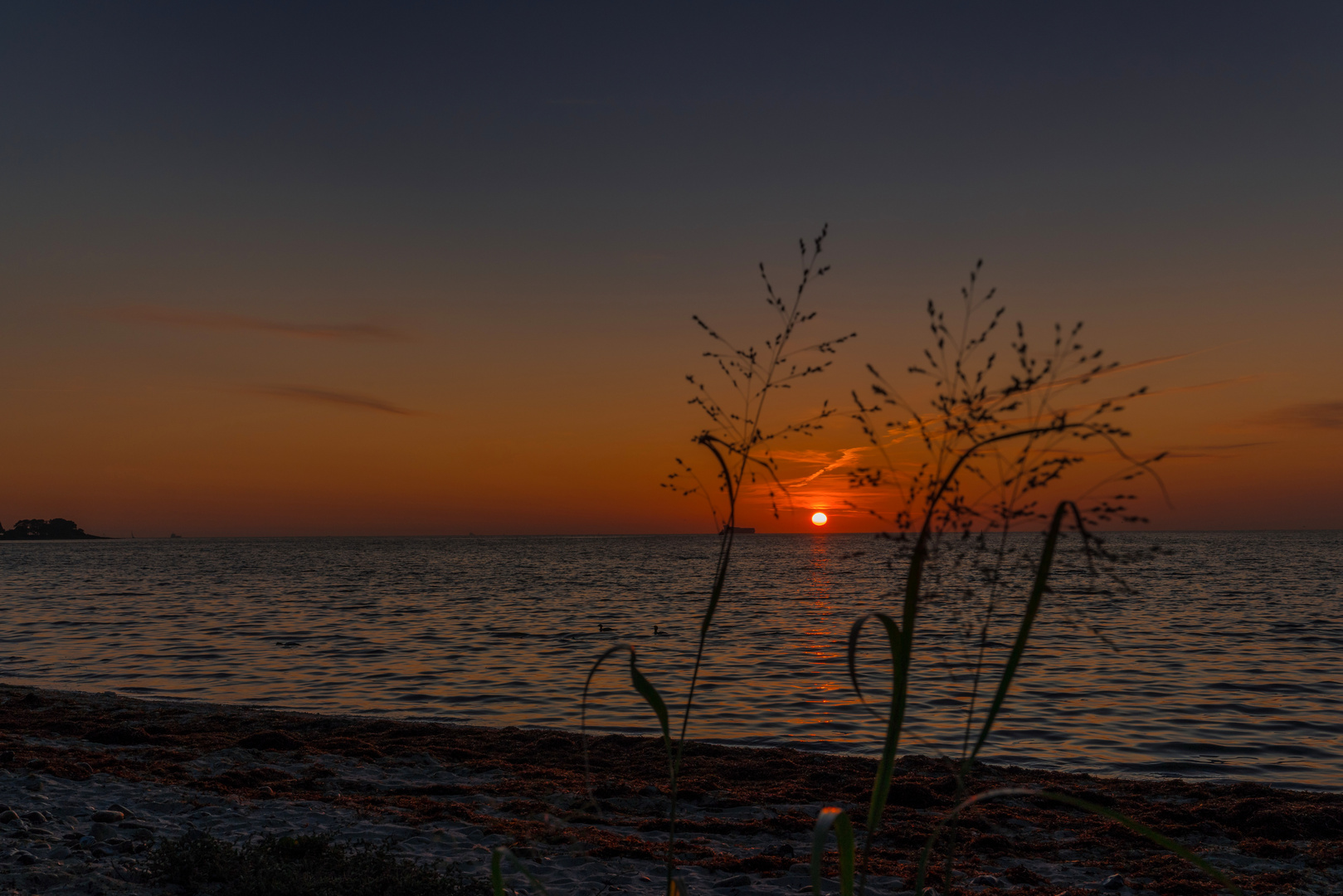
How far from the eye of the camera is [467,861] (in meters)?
6.41

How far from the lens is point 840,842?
6.59 ft

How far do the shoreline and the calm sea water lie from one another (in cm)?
165

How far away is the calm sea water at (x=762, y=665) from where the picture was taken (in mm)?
12766

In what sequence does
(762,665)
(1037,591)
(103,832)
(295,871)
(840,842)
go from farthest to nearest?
1. (762,665)
2. (103,832)
3. (295,871)
4. (840,842)
5. (1037,591)

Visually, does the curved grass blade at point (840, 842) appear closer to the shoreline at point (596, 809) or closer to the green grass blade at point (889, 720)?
the green grass blade at point (889, 720)

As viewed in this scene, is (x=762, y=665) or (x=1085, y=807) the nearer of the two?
(x=1085, y=807)

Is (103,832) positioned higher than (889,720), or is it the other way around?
(889,720)

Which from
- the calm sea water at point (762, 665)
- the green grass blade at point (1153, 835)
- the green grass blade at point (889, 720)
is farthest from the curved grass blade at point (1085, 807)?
the calm sea water at point (762, 665)

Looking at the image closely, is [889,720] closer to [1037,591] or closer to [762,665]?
[1037,591]

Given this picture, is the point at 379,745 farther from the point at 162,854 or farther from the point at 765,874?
the point at 765,874

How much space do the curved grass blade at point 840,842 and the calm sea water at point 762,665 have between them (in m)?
0.47

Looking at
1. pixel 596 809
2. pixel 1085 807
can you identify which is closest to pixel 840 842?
pixel 1085 807

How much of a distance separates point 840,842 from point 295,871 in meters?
4.99

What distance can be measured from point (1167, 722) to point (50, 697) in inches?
756
